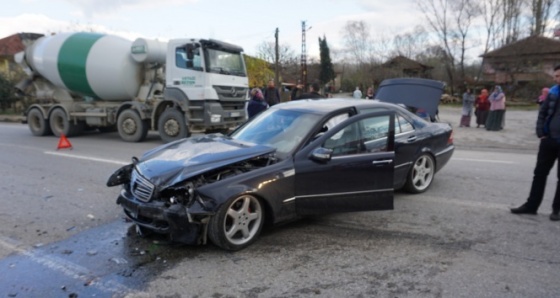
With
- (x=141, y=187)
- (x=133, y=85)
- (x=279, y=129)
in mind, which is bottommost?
(x=141, y=187)

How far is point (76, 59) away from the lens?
13.3m

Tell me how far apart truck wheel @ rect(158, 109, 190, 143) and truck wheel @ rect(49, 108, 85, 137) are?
3.92 m

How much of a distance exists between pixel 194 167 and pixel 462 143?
10.8 m

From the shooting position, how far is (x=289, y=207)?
4453 millimetres

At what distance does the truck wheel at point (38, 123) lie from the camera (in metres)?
14.9

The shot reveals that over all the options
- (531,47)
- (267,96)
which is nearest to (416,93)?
(267,96)

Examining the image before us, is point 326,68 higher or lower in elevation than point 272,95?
higher

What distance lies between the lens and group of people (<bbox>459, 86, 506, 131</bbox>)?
51.6 feet

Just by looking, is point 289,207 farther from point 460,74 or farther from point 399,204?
point 460,74

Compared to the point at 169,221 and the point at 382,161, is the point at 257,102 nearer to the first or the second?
the point at 382,161

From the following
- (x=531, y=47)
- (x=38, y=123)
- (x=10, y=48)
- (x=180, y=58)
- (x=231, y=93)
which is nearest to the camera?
(x=180, y=58)

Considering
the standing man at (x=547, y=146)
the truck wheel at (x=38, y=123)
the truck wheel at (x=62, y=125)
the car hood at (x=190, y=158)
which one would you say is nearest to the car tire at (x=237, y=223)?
the car hood at (x=190, y=158)

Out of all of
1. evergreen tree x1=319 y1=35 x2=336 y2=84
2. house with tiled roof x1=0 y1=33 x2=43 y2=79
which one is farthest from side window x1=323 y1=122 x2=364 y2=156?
evergreen tree x1=319 y1=35 x2=336 y2=84

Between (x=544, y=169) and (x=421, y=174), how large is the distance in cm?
163
